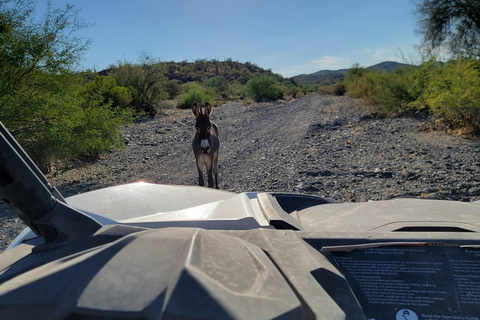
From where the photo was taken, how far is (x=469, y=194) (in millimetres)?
6191

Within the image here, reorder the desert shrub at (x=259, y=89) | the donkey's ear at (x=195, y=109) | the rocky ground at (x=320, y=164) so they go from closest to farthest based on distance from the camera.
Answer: the rocky ground at (x=320, y=164) → the donkey's ear at (x=195, y=109) → the desert shrub at (x=259, y=89)

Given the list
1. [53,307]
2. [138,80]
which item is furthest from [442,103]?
[138,80]

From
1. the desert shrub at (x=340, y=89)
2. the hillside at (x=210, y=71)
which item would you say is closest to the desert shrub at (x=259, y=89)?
the desert shrub at (x=340, y=89)

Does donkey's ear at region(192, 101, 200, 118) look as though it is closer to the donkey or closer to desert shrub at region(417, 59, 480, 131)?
the donkey

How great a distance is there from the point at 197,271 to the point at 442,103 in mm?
13757

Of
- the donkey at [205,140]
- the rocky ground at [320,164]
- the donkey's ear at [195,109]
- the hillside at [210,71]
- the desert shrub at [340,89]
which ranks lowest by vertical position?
the rocky ground at [320,164]

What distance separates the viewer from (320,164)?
9164 mm

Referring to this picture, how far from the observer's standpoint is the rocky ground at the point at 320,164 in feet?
22.7

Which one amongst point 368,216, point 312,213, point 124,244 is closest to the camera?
point 124,244

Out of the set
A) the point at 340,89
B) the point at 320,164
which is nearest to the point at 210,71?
the point at 340,89

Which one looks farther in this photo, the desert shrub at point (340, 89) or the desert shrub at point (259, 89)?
the desert shrub at point (340, 89)

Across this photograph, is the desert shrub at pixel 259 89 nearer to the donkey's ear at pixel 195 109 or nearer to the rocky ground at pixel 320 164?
the rocky ground at pixel 320 164

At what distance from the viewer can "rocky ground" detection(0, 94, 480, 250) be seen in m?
6.92

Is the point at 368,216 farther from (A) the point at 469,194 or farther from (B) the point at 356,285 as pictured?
(A) the point at 469,194
